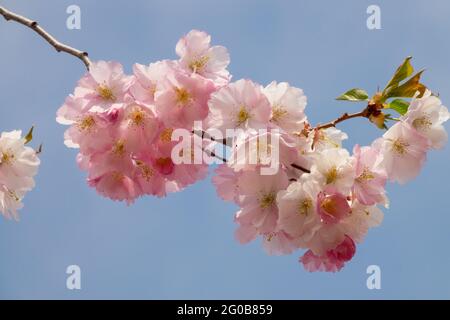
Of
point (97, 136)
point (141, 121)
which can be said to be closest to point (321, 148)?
point (141, 121)

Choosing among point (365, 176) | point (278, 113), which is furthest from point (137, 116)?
point (365, 176)

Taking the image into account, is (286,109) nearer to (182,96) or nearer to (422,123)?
(182,96)

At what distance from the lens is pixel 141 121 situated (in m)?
1.77

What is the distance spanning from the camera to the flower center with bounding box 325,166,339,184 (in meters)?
1.71

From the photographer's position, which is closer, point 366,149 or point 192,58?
point 366,149

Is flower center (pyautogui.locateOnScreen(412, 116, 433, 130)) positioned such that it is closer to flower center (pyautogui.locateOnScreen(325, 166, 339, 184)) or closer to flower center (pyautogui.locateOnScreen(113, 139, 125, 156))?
flower center (pyautogui.locateOnScreen(325, 166, 339, 184))

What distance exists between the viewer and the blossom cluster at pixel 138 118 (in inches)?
69.9

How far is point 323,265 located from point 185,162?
60 centimetres

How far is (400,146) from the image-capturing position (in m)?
1.91

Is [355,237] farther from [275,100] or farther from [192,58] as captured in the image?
[192,58]

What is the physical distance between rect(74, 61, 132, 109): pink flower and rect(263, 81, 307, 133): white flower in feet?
1.59

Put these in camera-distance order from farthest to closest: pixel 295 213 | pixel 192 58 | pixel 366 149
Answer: pixel 192 58, pixel 366 149, pixel 295 213

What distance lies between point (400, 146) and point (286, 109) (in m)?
0.43

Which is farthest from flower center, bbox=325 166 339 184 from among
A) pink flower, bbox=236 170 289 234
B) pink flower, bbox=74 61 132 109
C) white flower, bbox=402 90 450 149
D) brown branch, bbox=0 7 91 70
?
brown branch, bbox=0 7 91 70
